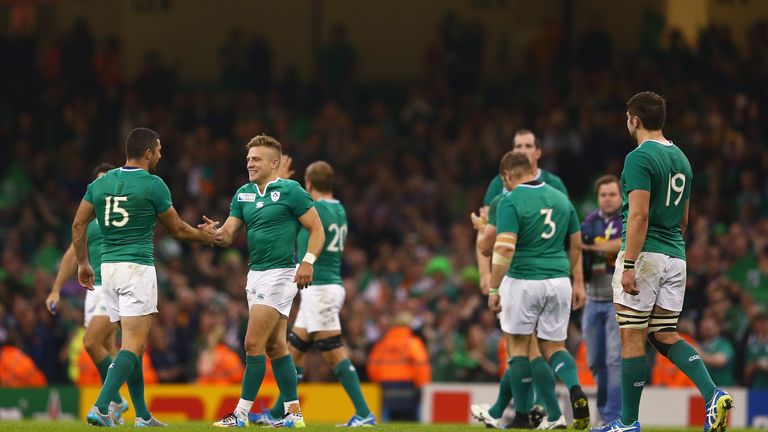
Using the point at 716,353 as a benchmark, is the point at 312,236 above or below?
above

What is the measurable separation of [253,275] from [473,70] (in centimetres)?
1737

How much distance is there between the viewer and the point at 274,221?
1250 cm

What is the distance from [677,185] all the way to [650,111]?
655mm

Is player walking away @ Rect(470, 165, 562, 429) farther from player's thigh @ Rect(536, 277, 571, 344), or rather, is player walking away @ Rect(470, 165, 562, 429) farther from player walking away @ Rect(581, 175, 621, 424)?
player walking away @ Rect(581, 175, 621, 424)

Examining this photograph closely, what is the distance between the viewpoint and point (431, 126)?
28.2 meters

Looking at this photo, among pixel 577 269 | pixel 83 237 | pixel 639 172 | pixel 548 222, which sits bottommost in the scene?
pixel 577 269

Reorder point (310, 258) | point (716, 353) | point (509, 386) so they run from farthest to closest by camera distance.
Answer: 1. point (716, 353)
2. point (509, 386)
3. point (310, 258)

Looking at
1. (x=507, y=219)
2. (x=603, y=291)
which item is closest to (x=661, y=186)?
(x=507, y=219)

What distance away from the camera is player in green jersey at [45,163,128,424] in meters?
13.8

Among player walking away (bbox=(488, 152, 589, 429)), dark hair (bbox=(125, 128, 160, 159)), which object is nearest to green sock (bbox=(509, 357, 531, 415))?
player walking away (bbox=(488, 152, 589, 429))

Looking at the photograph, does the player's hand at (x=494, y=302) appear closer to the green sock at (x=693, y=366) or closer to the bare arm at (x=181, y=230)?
the green sock at (x=693, y=366)

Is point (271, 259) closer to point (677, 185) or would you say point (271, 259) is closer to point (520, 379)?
point (520, 379)

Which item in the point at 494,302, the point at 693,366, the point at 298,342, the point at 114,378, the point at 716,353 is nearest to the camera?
the point at 693,366

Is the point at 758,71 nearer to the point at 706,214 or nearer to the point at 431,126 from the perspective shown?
the point at 706,214
